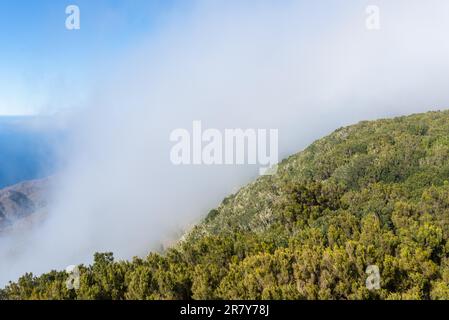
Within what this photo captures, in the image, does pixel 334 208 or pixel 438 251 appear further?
pixel 334 208

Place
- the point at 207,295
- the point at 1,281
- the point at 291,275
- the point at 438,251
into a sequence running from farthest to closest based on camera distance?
1. the point at 1,281
2. the point at 438,251
3. the point at 291,275
4. the point at 207,295

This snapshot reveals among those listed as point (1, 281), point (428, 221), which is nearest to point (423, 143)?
point (428, 221)

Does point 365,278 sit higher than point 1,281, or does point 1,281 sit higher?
point 365,278

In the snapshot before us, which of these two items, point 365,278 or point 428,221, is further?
point 428,221

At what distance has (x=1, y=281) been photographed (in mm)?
189500

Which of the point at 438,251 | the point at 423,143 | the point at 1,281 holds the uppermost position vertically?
the point at 423,143

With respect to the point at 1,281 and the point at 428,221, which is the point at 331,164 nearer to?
the point at 428,221
